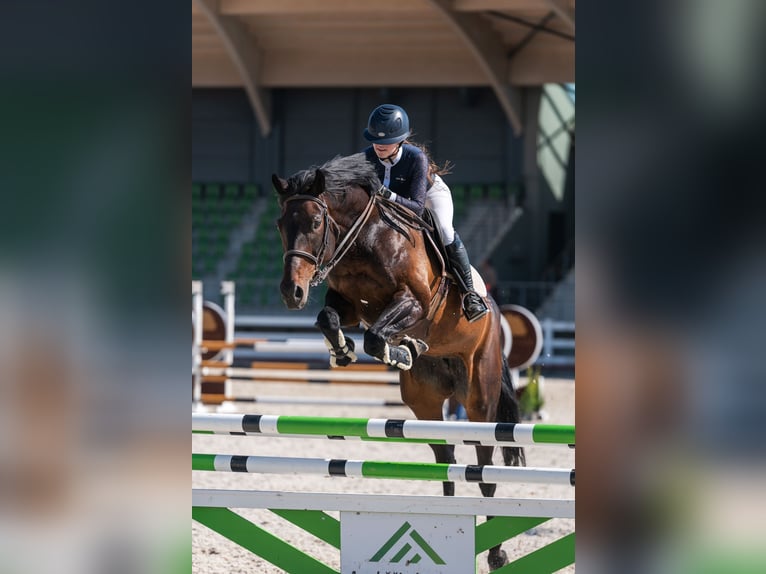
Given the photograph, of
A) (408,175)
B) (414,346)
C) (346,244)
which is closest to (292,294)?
(346,244)

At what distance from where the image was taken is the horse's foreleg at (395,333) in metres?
3.79

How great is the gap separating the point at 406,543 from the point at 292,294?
3.01 feet

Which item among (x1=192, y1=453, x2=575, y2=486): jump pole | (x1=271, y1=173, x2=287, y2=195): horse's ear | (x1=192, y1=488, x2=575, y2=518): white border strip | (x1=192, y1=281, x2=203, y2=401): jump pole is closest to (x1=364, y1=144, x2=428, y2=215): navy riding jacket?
(x1=271, y1=173, x2=287, y2=195): horse's ear

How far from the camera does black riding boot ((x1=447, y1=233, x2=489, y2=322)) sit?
424 centimetres

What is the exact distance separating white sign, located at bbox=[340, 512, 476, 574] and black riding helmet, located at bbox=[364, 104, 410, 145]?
143cm

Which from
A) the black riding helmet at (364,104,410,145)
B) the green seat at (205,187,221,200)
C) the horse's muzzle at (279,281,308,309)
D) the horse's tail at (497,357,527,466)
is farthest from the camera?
the green seat at (205,187,221,200)

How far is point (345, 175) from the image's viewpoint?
4.01 metres

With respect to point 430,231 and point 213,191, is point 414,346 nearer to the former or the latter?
point 430,231

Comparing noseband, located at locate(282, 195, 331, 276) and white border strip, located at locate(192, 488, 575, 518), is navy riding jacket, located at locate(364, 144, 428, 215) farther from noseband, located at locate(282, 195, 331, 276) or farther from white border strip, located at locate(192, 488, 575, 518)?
white border strip, located at locate(192, 488, 575, 518)
